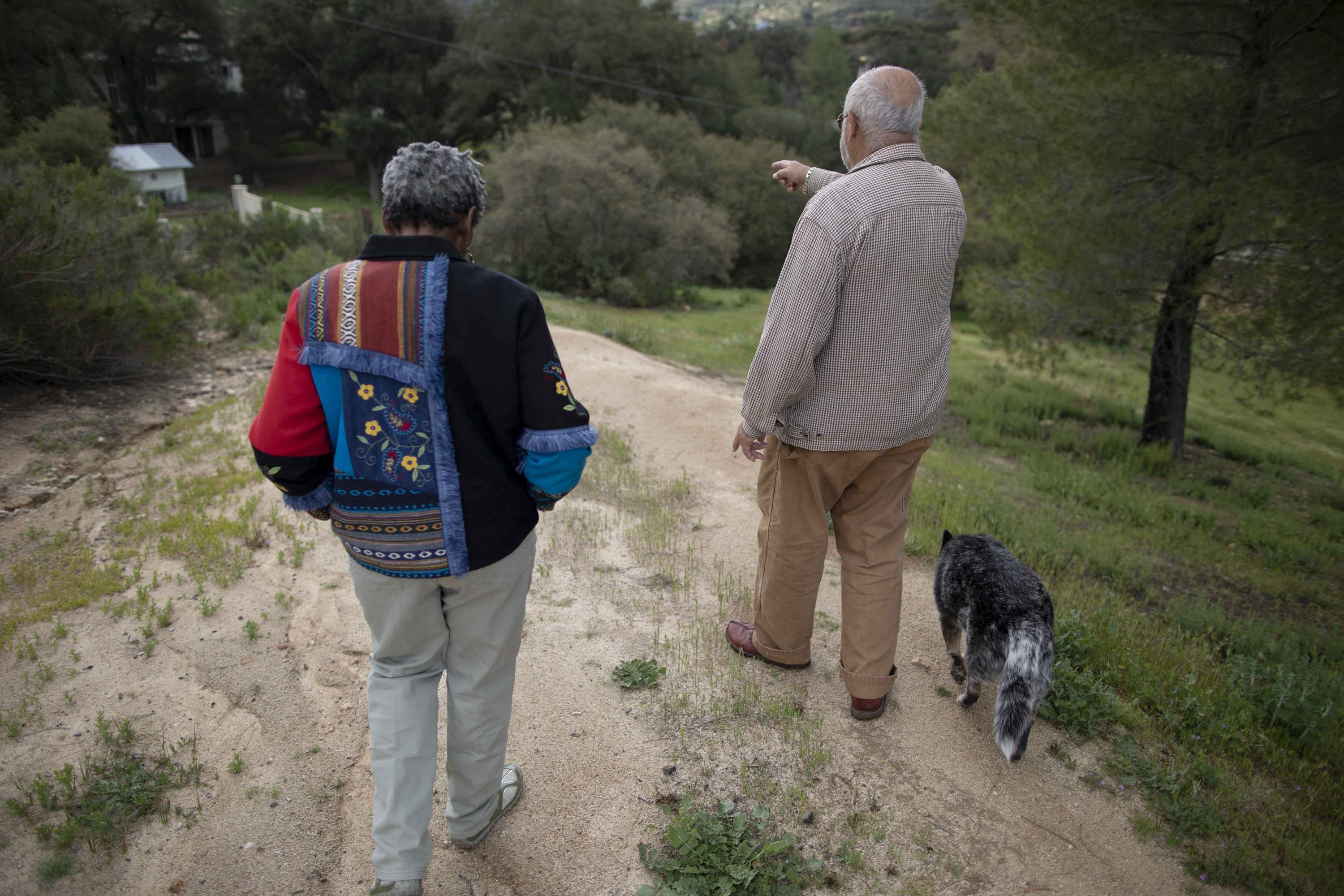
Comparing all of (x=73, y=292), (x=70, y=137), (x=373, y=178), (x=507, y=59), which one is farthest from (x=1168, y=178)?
(x=373, y=178)

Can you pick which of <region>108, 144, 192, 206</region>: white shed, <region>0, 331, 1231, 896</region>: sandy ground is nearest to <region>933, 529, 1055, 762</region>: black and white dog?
<region>0, 331, 1231, 896</region>: sandy ground

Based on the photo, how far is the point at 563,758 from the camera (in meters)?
3.15

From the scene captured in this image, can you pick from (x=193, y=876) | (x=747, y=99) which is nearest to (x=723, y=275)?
(x=193, y=876)

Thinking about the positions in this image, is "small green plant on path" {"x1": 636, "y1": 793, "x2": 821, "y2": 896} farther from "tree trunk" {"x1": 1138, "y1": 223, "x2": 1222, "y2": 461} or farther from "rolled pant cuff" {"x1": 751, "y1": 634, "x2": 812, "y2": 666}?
"tree trunk" {"x1": 1138, "y1": 223, "x2": 1222, "y2": 461}

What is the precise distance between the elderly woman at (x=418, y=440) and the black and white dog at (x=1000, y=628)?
6.13 ft

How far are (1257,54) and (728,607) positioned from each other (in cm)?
827

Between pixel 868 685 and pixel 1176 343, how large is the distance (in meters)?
8.82

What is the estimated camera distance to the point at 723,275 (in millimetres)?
24766

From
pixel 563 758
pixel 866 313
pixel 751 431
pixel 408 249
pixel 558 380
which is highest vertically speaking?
pixel 408 249

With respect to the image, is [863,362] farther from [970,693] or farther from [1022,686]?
[970,693]

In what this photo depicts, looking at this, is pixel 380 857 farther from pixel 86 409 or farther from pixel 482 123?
pixel 482 123

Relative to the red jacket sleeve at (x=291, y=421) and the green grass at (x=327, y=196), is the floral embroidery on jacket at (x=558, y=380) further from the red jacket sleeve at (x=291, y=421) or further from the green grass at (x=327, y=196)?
the green grass at (x=327, y=196)

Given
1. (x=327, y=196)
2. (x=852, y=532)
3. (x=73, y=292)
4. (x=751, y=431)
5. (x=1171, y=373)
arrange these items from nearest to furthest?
(x=751, y=431)
(x=852, y=532)
(x=73, y=292)
(x=1171, y=373)
(x=327, y=196)

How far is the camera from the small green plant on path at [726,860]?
2.57m
